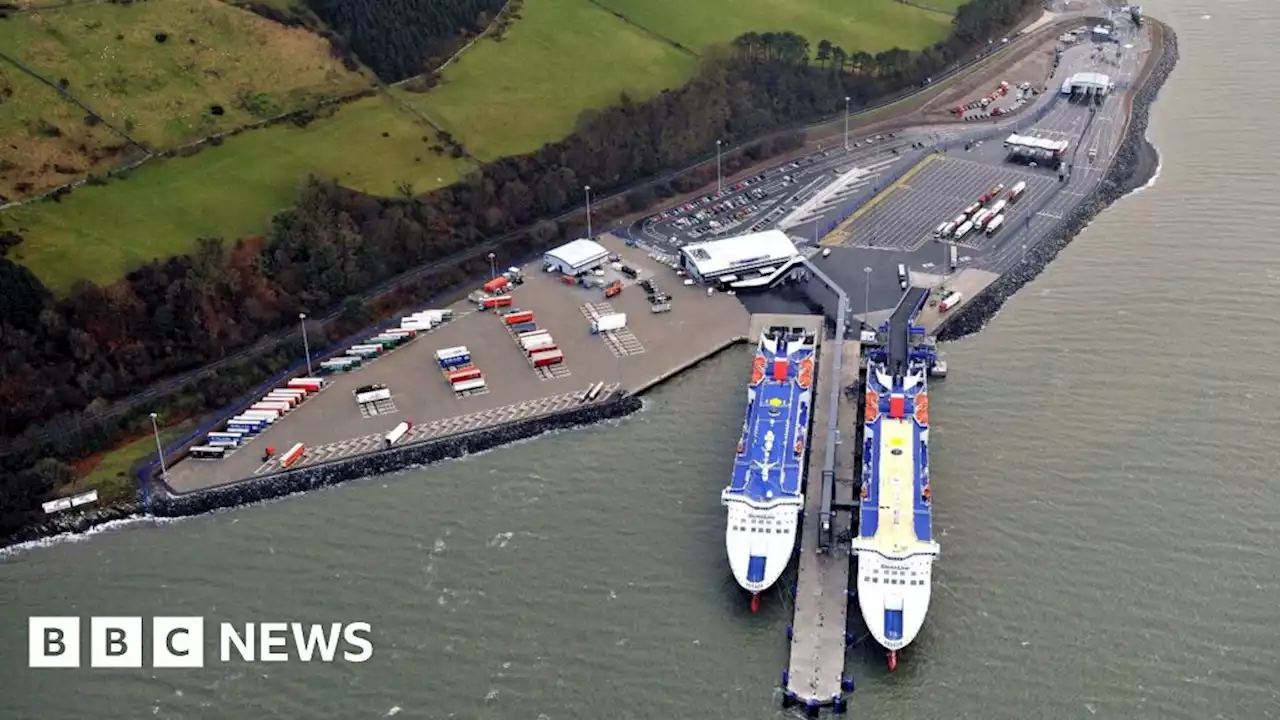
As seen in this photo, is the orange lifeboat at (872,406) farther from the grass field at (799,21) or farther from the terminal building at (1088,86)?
the terminal building at (1088,86)

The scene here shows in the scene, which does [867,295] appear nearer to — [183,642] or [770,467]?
[770,467]

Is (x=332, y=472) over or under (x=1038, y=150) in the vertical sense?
under

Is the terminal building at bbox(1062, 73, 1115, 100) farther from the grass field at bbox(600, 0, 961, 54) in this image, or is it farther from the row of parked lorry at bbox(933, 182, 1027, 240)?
the row of parked lorry at bbox(933, 182, 1027, 240)

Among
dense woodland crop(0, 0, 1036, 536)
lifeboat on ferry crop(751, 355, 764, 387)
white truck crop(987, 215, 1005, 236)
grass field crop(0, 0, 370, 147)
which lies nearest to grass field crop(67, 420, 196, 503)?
dense woodland crop(0, 0, 1036, 536)

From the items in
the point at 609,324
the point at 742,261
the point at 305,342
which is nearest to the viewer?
the point at 305,342

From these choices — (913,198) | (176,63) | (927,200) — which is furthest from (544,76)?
(927,200)

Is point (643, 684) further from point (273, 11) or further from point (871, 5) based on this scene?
point (871, 5)

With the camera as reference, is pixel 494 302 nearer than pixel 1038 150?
Yes

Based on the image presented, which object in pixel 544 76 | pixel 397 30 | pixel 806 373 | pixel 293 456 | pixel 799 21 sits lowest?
pixel 293 456
